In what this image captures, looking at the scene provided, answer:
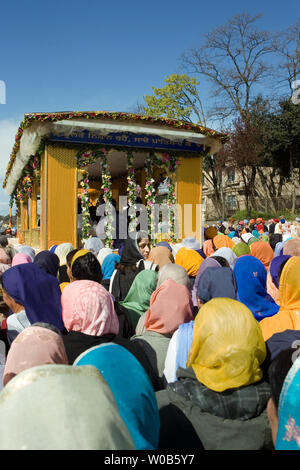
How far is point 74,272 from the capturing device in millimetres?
4176

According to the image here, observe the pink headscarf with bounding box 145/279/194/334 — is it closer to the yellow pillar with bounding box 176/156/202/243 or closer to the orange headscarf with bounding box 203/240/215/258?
the orange headscarf with bounding box 203/240/215/258

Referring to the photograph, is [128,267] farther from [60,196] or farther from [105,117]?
[105,117]

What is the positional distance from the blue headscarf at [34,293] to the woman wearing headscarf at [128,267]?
Result: 5.03 ft

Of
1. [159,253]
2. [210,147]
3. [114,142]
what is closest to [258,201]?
[210,147]

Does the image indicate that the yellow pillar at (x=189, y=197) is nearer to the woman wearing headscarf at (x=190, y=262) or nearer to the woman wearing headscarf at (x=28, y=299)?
the woman wearing headscarf at (x=190, y=262)

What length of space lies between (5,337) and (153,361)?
1.18 m

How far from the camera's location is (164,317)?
305 centimetres

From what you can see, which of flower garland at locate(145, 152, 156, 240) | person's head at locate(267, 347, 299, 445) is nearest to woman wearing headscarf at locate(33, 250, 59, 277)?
person's head at locate(267, 347, 299, 445)

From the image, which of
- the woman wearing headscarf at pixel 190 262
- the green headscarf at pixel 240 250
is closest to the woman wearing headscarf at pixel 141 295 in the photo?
the woman wearing headscarf at pixel 190 262

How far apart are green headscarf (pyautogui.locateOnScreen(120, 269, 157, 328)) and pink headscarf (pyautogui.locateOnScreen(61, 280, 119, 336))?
114cm

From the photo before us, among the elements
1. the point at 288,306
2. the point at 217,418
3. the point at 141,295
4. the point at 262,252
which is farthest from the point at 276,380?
the point at 262,252

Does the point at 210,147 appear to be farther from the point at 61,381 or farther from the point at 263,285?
the point at 61,381
